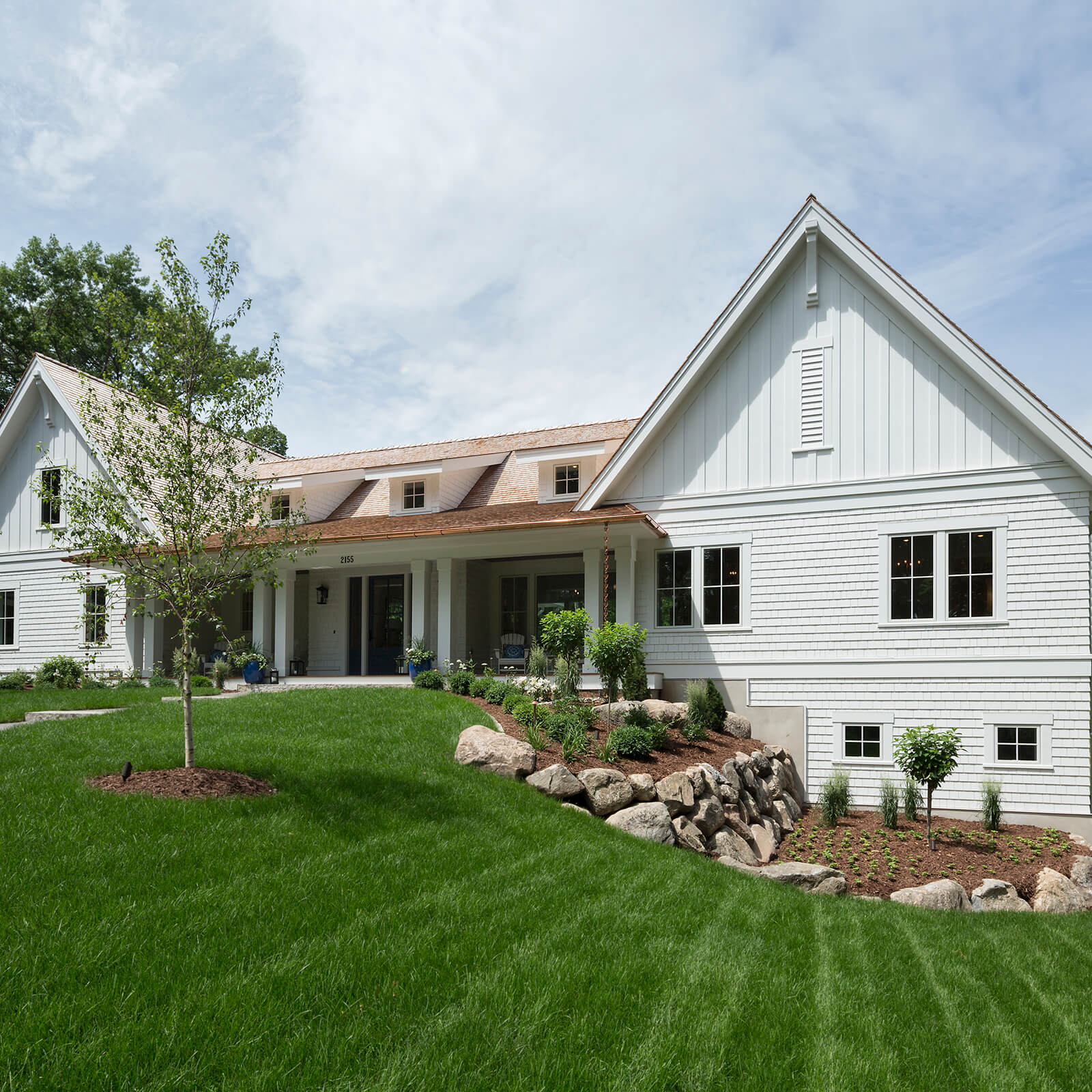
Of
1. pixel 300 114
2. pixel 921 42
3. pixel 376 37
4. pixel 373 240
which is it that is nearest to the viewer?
pixel 376 37

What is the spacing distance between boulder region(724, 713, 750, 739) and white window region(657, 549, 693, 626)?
73.7 inches

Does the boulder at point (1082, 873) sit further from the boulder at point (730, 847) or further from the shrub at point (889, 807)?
the boulder at point (730, 847)

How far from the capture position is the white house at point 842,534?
13.0 metres

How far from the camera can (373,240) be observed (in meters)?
15.2

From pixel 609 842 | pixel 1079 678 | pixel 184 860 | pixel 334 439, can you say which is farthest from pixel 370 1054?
pixel 334 439

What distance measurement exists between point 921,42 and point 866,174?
210cm

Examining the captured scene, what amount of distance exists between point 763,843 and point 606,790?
9.30 ft

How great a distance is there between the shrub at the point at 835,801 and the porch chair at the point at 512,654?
7.12m

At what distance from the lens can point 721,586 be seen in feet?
50.6

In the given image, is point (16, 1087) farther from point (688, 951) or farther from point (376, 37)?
point (376, 37)

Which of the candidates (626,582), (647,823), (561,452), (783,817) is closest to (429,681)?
(626,582)

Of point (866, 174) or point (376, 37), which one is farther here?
point (866, 174)

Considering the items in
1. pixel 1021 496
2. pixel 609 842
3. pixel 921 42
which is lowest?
pixel 609 842

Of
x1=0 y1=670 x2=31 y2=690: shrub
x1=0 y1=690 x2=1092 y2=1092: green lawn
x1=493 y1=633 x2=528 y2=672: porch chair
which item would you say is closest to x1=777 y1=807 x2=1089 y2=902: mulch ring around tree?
x1=0 y1=690 x2=1092 y2=1092: green lawn
